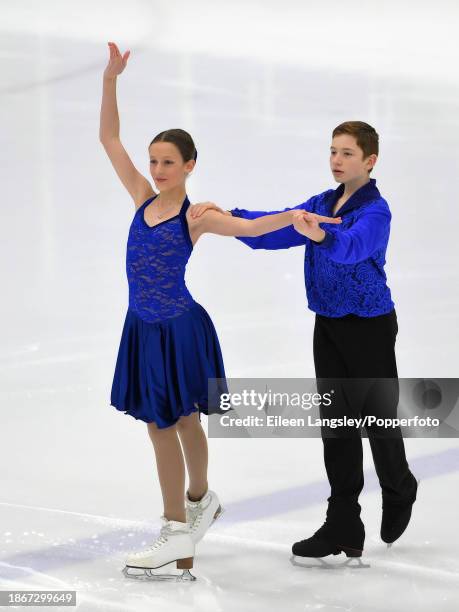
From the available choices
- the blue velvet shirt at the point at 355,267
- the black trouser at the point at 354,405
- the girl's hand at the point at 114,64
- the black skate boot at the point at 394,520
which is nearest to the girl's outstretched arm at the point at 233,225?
the blue velvet shirt at the point at 355,267

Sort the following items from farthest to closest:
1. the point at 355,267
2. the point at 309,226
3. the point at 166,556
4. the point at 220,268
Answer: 1. the point at 220,268
2. the point at 355,267
3. the point at 166,556
4. the point at 309,226

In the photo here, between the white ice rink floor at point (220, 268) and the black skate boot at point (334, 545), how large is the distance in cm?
7

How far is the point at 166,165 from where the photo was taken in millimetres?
3203

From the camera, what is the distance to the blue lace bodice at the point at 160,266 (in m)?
3.16

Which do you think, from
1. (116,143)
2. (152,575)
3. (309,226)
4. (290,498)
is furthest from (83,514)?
(309,226)

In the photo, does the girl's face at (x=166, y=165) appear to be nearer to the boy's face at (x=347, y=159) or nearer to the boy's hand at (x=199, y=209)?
the boy's hand at (x=199, y=209)

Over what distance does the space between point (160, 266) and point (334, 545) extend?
3.27 feet

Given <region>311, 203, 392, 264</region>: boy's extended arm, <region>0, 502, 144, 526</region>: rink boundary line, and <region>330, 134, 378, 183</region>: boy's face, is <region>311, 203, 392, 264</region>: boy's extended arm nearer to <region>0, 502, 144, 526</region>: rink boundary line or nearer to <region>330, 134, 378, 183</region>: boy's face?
<region>330, 134, 378, 183</region>: boy's face

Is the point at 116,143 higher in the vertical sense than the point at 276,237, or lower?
higher

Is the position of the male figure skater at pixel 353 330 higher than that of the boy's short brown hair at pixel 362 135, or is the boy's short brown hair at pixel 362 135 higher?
the boy's short brown hair at pixel 362 135

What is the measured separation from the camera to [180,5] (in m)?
8.20

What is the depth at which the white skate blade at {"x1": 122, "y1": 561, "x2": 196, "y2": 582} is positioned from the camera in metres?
3.15

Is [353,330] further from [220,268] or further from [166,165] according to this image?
[220,268]

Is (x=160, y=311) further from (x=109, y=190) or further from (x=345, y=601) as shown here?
(x=109, y=190)
